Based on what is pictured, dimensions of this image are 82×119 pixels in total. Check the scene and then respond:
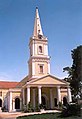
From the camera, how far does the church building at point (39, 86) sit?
3825cm

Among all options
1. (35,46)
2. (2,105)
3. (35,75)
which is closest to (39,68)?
(35,75)

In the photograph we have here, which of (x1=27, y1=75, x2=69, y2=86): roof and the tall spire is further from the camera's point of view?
the tall spire

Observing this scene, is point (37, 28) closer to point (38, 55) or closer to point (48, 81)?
point (38, 55)

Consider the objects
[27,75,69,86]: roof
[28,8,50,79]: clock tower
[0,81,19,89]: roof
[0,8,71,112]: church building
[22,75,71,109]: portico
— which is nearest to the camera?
[22,75,71,109]: portico

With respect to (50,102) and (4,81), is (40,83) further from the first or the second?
(4,81)

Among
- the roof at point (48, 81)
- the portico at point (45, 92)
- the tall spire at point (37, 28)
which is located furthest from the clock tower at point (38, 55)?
the roof at point (48, 81)

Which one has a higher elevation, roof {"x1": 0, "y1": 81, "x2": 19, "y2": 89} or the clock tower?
the clock tower

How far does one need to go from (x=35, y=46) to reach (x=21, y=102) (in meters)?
10.9

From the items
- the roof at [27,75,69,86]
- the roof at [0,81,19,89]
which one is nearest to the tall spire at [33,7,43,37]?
the roof at [27,75,69,86]

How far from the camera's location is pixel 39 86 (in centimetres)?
3762

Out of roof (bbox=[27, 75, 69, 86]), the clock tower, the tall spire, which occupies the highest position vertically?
the tall spire

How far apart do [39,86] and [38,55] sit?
777cm

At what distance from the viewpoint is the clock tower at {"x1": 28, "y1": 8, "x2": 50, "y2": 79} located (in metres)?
42.7

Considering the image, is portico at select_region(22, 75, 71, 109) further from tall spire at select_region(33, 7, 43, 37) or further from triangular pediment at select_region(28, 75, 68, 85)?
tall spire at select_region(33, 7, 43, 37)
